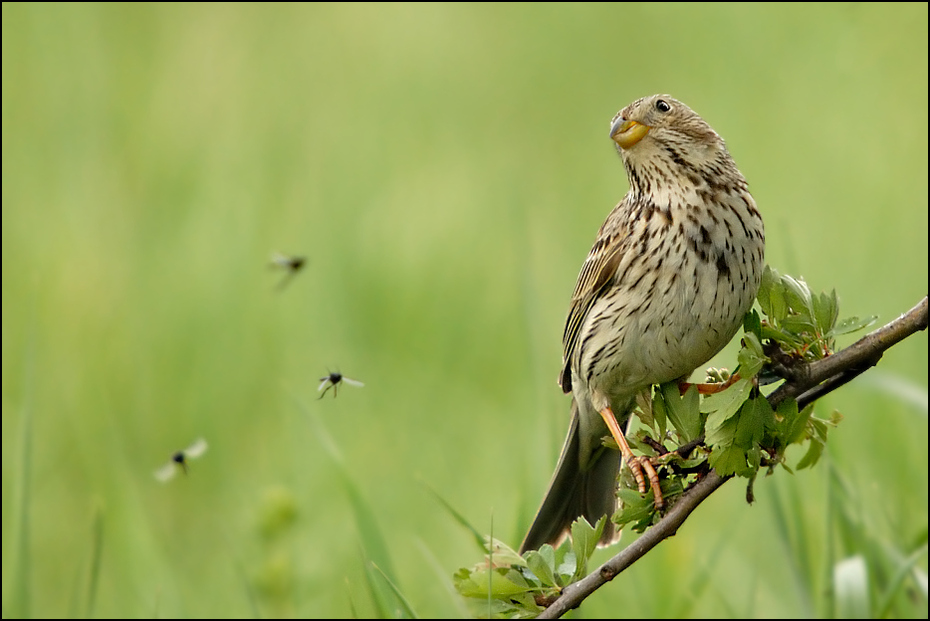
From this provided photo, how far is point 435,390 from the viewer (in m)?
7.32

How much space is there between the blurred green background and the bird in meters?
0.33

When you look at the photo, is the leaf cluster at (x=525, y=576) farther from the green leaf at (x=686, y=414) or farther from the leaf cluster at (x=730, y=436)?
the green leaf at (x=686, y=414)

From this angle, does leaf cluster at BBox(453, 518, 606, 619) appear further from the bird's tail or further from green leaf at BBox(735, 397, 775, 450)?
the bird's tail

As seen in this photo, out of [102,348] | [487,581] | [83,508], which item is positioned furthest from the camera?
[102,348]

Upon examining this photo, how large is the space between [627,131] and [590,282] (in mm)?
602

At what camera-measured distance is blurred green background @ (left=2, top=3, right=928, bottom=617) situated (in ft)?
16.0

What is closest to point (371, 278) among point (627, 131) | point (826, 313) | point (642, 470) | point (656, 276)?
point (656, 276)

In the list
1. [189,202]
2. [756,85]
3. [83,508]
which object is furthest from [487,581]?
[756,85]

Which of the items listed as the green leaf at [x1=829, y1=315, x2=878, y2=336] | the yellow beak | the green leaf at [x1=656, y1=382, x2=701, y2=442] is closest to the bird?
the yellow beak

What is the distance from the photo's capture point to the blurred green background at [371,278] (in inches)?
192

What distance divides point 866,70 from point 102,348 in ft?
21.5

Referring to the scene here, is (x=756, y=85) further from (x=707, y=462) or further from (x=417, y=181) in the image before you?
(x=707, y=462)

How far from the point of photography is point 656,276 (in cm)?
367

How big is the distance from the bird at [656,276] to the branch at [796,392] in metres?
0.46
